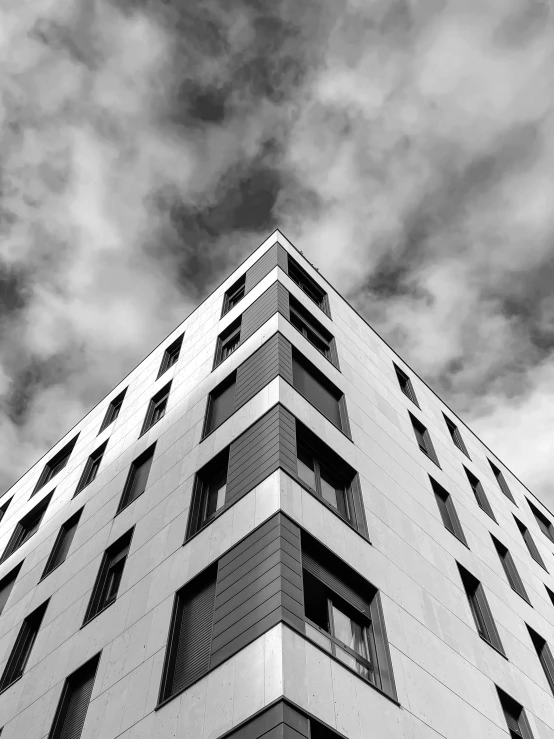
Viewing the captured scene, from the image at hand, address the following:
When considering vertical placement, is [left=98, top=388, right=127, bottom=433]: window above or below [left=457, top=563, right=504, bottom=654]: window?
above

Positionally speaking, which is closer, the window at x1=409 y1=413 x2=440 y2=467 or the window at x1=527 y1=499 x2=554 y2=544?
the window at x1=409 y1=413 x2=440 y2=467

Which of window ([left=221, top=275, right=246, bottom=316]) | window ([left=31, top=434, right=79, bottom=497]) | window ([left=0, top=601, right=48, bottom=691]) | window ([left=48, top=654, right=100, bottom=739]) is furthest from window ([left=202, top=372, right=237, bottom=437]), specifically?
window ([left=31, top=434, right=79, bottom=497])

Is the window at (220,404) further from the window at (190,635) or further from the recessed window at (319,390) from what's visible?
the window at (190,635)

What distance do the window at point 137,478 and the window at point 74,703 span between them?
18.5ft

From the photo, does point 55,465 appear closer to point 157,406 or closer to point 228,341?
point 157,406

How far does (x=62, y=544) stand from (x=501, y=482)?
22.8 m

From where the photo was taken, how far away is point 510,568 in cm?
2567

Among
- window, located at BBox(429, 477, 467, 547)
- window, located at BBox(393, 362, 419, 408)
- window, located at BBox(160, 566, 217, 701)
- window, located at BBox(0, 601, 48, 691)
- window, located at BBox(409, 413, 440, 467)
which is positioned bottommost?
window, located at BBox(160, 566, 217, 701)

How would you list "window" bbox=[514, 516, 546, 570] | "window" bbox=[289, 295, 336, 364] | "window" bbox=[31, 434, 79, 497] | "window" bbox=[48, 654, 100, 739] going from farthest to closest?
"window" bbox=[31, 434, 79, 497] → "window" bbox=[514, 516, 546, 570] → "window" bbox=[289, 295, 336, 364] → "window" bbox=[48, 654, 100, 739]

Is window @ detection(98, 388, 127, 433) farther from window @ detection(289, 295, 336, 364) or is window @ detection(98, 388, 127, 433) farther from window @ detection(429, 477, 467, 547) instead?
window @ detection(429, 477, 467, 547)

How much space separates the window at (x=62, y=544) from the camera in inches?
922

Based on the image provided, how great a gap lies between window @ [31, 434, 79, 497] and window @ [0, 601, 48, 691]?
1120 cm

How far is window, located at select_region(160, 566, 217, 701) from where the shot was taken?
523 inches

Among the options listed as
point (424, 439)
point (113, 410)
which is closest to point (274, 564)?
point (424, 439)
